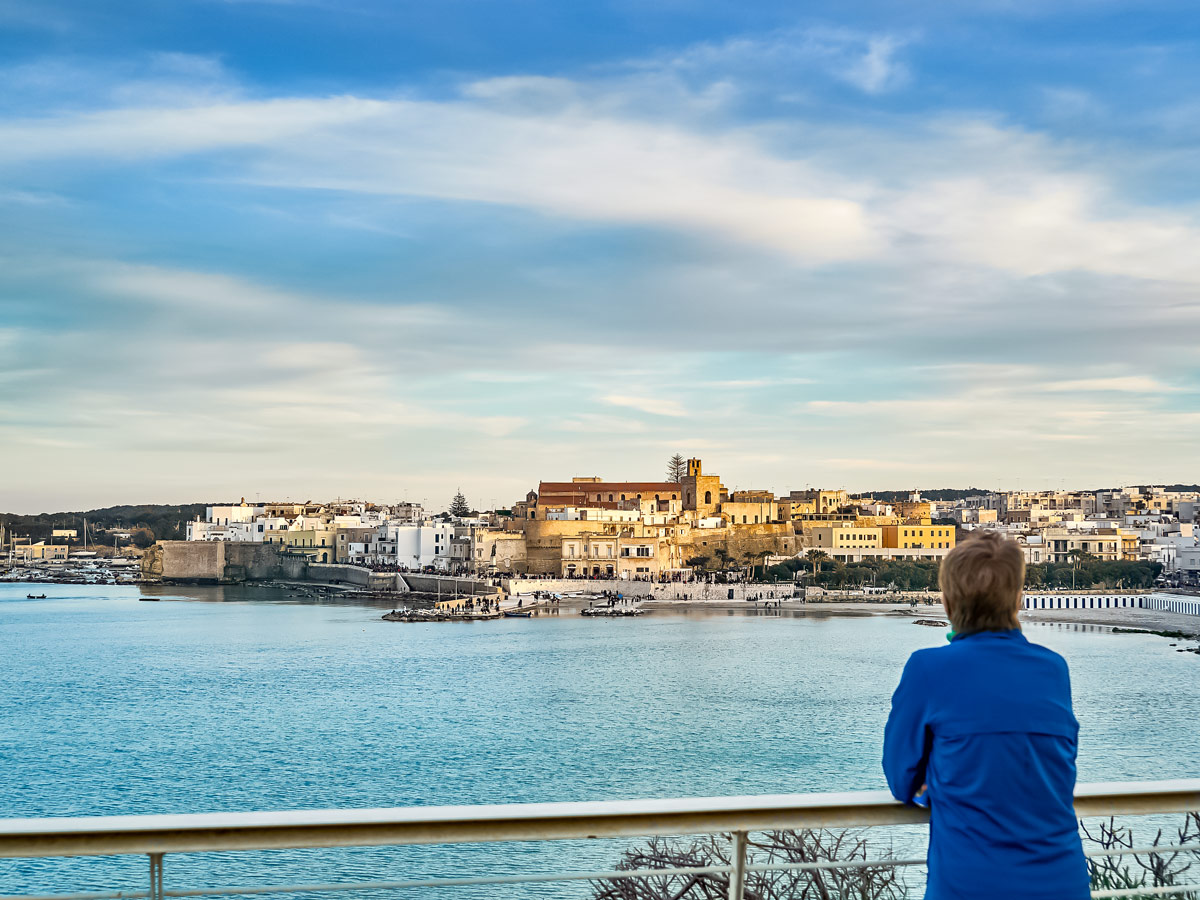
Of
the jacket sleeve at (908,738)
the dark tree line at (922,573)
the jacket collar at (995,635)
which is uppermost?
the jacket collar at (995,635)

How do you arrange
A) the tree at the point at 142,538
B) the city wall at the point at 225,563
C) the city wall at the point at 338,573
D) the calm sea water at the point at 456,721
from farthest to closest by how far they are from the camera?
the tree at the point at 142,538 < the city wall at the point at 225,563 < the city wall at the point at 338,573 < the calm sea water at the point at 456,721

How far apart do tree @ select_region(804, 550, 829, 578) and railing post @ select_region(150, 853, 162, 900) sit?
37.9 m

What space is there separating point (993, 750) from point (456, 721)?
48.4 ft

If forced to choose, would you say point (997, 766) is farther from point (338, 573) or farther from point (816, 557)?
point (338, 573)

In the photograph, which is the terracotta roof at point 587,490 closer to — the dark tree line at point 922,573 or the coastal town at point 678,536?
the coastal town at point 678,536

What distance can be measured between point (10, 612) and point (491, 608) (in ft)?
46.6

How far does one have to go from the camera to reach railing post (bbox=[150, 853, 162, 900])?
0.93 meters

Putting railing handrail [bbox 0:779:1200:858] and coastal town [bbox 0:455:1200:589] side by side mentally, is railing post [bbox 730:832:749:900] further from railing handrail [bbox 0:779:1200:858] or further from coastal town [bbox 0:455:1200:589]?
coastal town [bbox 0:455:1200:589]

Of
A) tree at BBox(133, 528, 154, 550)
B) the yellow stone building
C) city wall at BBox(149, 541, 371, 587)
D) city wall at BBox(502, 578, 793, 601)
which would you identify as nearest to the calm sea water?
city wall at BBox(502, 578, 793, 601)

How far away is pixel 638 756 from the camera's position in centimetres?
1248

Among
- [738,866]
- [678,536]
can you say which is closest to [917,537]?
[678,536]

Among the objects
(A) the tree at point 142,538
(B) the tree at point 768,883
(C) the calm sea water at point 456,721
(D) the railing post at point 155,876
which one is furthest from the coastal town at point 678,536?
(D) the railing post at point 155,876

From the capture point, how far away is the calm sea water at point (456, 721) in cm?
1052

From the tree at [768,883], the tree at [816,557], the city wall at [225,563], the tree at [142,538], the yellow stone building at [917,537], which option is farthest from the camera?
the tree at [142,538]
